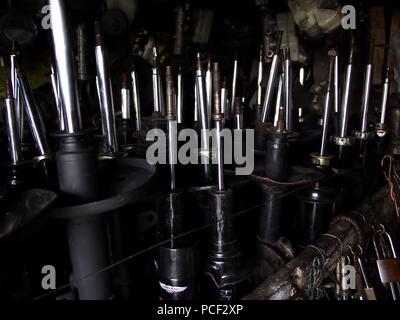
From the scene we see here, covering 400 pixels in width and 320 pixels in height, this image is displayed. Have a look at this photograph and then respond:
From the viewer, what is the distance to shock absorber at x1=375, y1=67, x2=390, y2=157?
4.42 ft

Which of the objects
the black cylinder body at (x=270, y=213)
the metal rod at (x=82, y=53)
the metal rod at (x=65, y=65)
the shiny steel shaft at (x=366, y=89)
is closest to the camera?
the metal rod at (x=65, y=65)

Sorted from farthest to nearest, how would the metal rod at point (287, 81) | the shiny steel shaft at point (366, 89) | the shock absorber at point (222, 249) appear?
the shiny steel shaft at point (366, 89) < the metal rod at point (287, 81) < the shock absorber at point (222, 249)

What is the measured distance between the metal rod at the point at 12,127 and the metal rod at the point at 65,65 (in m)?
0.22

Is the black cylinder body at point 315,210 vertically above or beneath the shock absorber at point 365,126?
beneath

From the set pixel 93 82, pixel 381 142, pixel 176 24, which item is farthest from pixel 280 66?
pixel 93 82

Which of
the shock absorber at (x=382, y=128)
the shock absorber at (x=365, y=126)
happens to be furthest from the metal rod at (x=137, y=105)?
the shock absorber at (x=382, y=128)

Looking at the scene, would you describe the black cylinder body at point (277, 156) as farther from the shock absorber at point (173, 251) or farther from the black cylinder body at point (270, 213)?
the shock absorber at point (173, 251)

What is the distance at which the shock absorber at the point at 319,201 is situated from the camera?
1.06 metres

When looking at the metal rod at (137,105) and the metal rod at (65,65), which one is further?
the metal rod at (137,105)

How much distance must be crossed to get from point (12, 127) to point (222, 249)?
0.61m

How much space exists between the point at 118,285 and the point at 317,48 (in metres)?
1.76

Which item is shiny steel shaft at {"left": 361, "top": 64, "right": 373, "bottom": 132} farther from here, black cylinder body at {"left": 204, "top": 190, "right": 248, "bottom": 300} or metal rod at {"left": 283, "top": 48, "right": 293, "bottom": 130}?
black cylinder body at {"left": 204, "top": 190, "right": 248, "bottom": 300}

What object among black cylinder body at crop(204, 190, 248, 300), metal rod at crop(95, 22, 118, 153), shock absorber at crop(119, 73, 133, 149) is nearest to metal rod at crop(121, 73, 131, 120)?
shock absorber at crop(119, 73, 133, 149)
